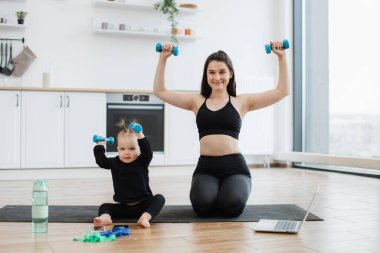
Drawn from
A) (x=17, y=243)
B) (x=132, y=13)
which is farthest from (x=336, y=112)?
(x=17, y=243)

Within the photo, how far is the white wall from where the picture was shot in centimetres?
526

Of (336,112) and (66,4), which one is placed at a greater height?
(66,4)

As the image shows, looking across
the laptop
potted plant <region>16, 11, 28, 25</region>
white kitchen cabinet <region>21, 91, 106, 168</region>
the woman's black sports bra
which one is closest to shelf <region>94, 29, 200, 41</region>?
potted plant <region>16, 11, 28, 25</region>

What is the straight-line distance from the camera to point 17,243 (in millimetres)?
1935

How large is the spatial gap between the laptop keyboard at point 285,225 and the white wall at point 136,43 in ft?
11.7

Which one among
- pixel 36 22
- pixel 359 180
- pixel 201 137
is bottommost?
pixel 359 180

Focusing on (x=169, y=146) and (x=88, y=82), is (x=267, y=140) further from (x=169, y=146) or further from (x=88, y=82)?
(x=88, y=82)

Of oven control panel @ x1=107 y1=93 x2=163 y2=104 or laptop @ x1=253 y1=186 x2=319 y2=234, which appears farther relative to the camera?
oven control panel @ x1=107 y1=93 x2=163 y2=104

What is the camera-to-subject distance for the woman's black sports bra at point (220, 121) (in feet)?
8.79

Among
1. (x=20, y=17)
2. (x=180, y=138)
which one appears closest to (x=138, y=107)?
(x=180, y=138)

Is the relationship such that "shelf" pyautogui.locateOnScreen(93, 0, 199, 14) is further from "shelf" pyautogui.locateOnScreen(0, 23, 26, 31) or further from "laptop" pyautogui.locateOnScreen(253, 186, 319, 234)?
"laptop" pyautogui.locateOnScreen(253, 186, 319, 234)

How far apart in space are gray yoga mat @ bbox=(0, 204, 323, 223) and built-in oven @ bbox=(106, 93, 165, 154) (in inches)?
84.3

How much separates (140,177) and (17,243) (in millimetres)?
667

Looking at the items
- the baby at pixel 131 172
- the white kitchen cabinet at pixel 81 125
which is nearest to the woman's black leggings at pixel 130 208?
the baby at pixel 131 172
